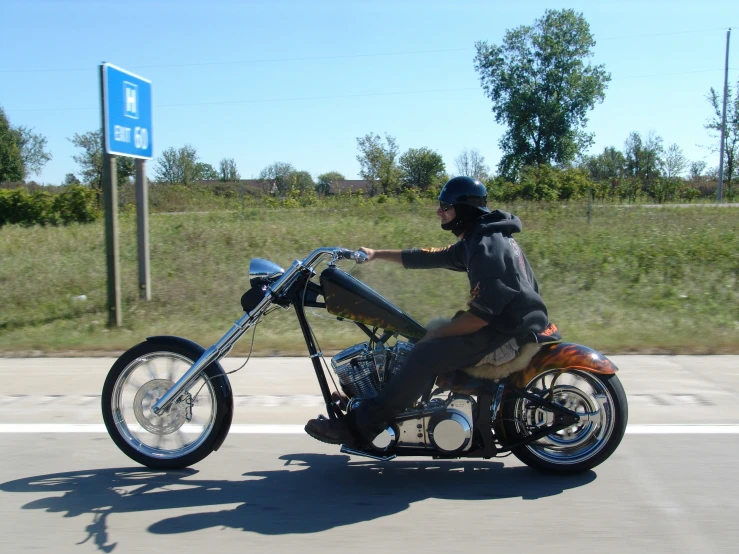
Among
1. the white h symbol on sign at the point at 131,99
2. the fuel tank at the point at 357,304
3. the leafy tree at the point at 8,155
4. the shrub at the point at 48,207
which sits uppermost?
the leafy tree at the point at 8,155

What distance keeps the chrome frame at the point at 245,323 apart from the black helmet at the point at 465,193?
0.59 metres

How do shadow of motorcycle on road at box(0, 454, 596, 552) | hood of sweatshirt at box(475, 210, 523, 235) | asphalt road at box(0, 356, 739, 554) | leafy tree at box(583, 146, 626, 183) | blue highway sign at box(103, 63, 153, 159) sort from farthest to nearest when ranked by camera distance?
leafy tree at box(583, 146, 626, 183), blue highway sign at box(103, 63, 153, 159), hood of sweatshirt at box(475, 210, 523, 235), shadow of motorcycle on road at box(0, 454, 596, 552), asphalt road at box(0, 356, 739, 554)

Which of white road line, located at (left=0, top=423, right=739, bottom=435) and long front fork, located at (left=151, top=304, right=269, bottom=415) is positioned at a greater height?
long front fork, located at (left=151, top=304, right=269, bottom=415)

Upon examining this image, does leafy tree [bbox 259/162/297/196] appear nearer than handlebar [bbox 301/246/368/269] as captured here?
No

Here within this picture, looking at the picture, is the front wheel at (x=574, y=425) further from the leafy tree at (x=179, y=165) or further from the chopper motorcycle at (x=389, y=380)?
the leafy tree at (x=179, y=165)

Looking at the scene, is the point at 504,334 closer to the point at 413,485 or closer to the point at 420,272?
the point at 413,485

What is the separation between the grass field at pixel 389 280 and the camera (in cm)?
754

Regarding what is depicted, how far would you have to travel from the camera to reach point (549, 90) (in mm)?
55906

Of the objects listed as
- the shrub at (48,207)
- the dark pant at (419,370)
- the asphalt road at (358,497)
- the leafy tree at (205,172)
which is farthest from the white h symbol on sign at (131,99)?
the leafy tree at (205,172)

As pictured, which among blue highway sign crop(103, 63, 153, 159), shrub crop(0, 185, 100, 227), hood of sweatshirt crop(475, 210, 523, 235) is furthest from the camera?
shrub crop(0, 185, 100, 227)

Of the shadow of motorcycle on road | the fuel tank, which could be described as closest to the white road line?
the shadow of motorcycle on road

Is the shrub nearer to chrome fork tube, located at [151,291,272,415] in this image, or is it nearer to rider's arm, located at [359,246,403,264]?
chrome fork tube, located at [151,291,272,415]

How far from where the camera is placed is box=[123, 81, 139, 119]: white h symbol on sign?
28.5 feet

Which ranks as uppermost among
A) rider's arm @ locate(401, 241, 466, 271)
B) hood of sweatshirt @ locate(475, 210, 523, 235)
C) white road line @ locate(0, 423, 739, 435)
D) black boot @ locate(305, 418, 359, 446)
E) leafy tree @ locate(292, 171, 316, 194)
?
leafy tree @ locate(292, 171, 316, 194)
